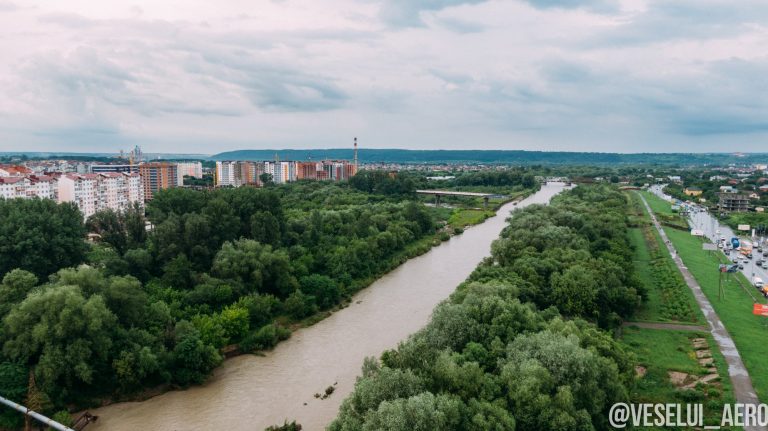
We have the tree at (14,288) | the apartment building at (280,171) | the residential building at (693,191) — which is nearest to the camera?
the tree at (14,288)

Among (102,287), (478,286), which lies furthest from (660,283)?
(102,287)

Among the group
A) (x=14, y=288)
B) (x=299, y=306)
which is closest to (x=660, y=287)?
(x=299, y=306)

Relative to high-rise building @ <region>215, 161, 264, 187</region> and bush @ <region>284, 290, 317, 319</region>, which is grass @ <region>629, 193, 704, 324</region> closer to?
bush @ <region>284, 290, 317, 319</region>

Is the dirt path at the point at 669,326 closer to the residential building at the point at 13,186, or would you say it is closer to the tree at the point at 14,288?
the tree at the point at 14,288

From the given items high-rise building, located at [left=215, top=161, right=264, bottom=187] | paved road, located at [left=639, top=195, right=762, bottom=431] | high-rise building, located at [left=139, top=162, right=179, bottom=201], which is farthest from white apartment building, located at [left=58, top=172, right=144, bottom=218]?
paved road, located at [left=639, top=195, right=762, bottom=431]

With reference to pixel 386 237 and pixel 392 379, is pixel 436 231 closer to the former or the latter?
pixel 386 237

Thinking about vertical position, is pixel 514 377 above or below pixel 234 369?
above

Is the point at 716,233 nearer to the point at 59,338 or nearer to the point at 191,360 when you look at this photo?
the point at 191,360

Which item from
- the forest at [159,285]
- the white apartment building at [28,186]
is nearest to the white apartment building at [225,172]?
the white apartment building at [28,186]
